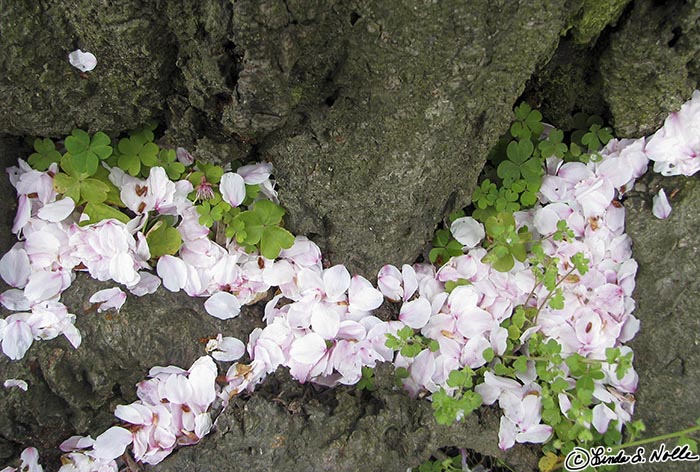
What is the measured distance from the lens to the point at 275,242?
203 cm

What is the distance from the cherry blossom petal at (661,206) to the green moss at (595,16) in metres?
0.65

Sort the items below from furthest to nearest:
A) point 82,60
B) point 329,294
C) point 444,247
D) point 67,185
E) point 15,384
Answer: point 444,247 → point 329,294 → point 67,185 → point 15,384 → point 82,60

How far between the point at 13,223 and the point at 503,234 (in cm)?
172

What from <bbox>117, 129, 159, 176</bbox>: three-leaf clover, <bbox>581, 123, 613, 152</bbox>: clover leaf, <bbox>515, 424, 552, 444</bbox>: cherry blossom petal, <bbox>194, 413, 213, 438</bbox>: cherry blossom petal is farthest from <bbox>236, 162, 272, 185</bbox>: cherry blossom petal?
<bbox>515, 424, 552, 444</bbox>: cherry blossom petal

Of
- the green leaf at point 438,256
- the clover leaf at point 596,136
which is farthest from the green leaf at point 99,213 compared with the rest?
the clover leaf at point 596,136

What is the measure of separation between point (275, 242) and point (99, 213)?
1.98 ft

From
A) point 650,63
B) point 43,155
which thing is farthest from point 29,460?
point 650,63

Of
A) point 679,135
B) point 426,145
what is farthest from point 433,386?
point 679,135

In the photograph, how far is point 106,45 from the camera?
1.67 m

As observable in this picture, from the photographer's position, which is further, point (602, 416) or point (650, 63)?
point (602, 416)

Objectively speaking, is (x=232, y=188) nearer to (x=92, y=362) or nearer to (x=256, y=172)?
(x=256, y=172)

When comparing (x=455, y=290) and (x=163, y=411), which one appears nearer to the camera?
(x=163, y=411)

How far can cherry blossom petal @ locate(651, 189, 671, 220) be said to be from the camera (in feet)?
6.90

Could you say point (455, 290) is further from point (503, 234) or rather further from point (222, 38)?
point (222, 38)
